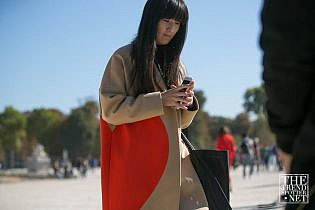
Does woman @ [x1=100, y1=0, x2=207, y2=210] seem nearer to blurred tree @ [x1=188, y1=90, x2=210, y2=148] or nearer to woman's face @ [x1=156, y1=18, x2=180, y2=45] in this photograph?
woman's face @ [x1=156, y1=18, x2=180, y2=45]

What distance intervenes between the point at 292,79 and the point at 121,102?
62.4 inches

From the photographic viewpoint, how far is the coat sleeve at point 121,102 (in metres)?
2.93

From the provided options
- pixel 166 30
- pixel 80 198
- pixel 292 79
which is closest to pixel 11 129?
pixel 80 198

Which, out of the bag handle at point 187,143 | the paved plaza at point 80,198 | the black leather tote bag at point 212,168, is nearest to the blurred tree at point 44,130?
the paved plaza at point 80,198

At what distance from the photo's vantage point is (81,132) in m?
76.4

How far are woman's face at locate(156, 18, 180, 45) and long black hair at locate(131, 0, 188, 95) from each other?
28mm

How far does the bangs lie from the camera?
124 inches

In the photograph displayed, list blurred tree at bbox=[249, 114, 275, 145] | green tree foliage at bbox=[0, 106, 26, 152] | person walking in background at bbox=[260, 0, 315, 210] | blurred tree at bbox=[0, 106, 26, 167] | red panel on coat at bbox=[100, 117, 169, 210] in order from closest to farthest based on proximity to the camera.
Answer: person walking in background at bbox=[260, 0, 315, 210], red panel on coat at bbox=[100, 117, 169, 210], green tree foliage at bbox=[0, 106, 26, 152], blurred tree at bbox=[0, 106, 26, 167], blurred tree at bbox=[249, 114, 275, 145]

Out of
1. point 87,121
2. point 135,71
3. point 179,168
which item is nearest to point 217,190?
point 179,168

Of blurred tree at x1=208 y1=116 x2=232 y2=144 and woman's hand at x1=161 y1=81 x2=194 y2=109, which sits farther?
blurred tree at x1=208 y1=116 x2=232 y2=144
